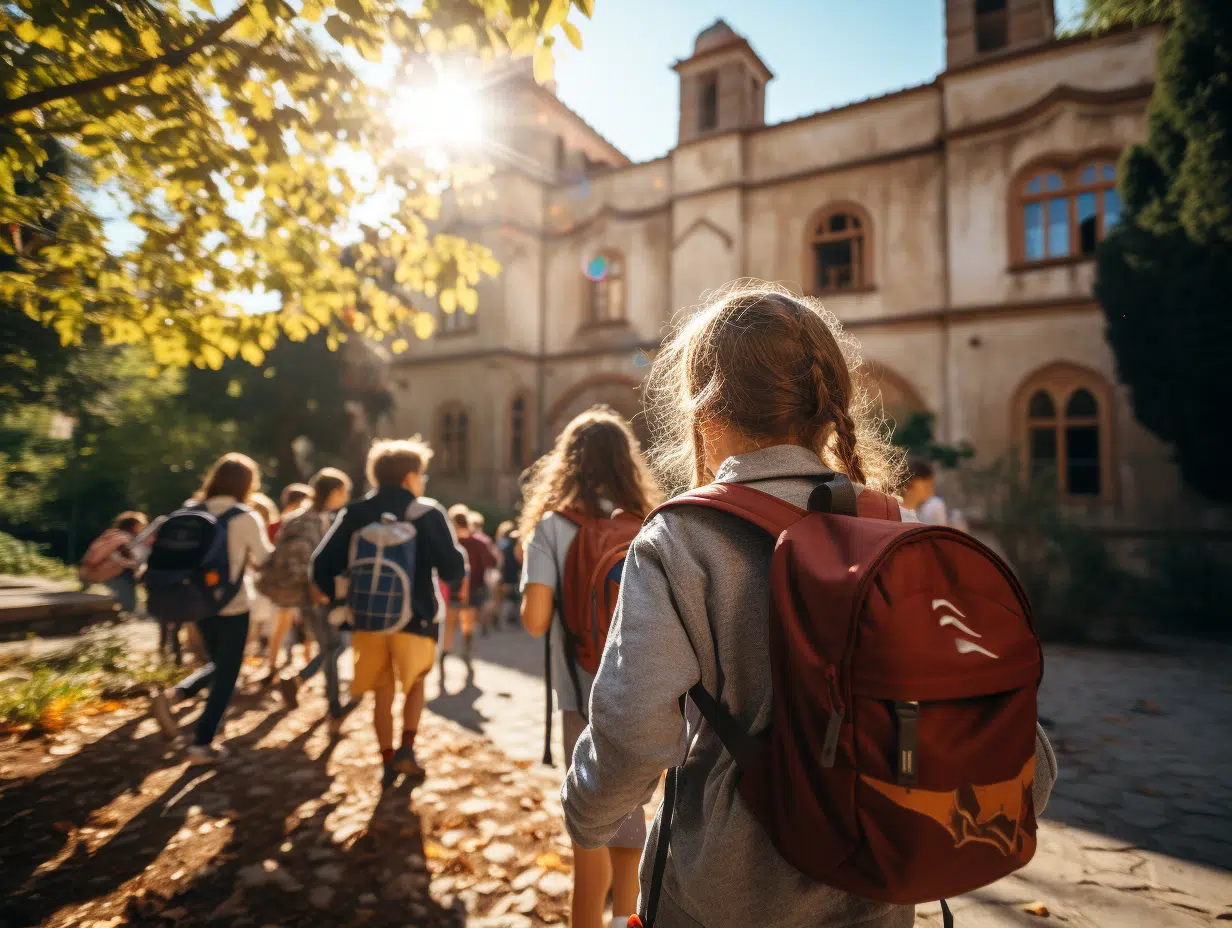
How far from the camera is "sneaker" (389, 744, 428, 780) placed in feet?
14.3

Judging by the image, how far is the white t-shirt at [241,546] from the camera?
186 inches

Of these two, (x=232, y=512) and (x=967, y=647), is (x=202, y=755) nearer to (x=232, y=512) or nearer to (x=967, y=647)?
(x=232, y=512)

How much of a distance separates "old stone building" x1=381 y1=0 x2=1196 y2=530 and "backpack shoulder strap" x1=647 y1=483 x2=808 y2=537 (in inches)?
427

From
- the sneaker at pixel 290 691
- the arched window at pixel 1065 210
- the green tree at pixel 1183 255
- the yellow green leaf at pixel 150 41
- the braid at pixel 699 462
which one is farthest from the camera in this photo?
the arched window at pixel 1065 210

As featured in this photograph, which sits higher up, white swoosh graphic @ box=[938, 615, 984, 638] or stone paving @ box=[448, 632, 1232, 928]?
white swoosh graphic @ box=[938, 615, 984, 638]

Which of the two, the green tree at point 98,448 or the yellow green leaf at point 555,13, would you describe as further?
the green tree at point 98,448

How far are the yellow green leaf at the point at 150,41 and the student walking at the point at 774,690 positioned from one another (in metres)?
3.90

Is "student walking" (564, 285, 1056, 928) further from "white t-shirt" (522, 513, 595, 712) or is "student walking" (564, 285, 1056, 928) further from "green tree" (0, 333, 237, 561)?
"green tree" (0, 333, 237, 561)

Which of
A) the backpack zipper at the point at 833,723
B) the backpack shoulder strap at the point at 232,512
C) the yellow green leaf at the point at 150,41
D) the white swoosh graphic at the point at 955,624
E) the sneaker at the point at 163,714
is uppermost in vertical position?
the yellow green leaf at the point at 150,41

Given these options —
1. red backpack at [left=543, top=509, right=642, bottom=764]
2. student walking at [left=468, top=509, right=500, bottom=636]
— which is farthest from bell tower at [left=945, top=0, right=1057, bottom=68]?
red backpack at [left=543, top=509, right=642, bottom=764]

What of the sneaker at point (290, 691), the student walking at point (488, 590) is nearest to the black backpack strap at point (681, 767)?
the sneaker at point (290, 691)

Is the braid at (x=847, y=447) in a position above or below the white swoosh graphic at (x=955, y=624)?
above

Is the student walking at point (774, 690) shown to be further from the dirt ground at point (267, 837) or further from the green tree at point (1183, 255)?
the green tree at point (1183, 255)

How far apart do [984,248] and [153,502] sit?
19823 millimetres
